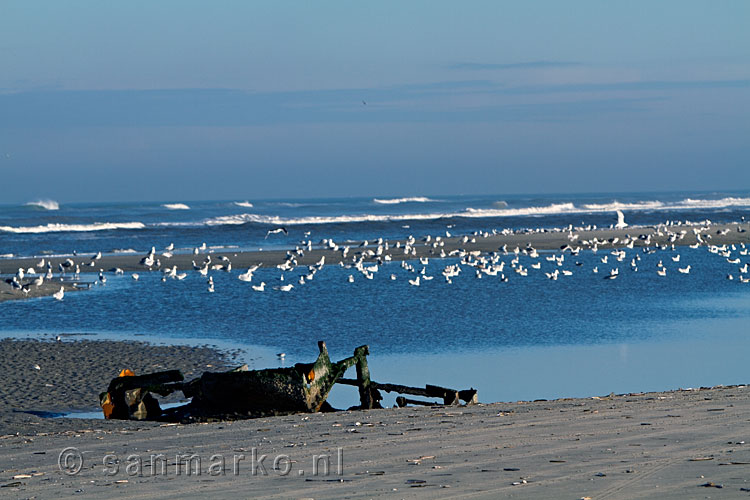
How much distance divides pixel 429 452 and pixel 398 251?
113 feet

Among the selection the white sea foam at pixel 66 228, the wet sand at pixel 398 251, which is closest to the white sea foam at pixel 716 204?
the wet sand at pixel 398 251

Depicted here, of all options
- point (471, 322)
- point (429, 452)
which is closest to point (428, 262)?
point (471, 322)

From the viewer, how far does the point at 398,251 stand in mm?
41250

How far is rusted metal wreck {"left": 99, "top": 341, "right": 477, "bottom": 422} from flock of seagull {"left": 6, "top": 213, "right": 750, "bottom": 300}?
50.1 feet

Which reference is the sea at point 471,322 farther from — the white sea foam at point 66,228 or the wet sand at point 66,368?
the white sea foam at point 66,228

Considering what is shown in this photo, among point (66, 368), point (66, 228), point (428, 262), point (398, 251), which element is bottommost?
point (66, 368)

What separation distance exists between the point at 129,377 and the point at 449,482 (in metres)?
5.83

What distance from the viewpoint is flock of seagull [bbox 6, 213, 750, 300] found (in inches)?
1145

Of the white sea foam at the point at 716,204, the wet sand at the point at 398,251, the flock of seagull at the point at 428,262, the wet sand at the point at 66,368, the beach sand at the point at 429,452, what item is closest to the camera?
the beach sand at the point at 429,452

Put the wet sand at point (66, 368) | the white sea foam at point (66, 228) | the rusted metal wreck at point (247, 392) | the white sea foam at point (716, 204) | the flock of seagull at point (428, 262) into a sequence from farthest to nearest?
the white sea foam at point (716, 204)
the white sea foam at point (66, 228)
the flock of seagull at point (428, 262)
the wet sand at point (66, 368)
the rusted metal wreck at point (247, 392)

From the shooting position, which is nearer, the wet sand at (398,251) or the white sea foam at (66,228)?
the wet sand at (398,251)

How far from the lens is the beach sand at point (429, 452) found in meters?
5.69

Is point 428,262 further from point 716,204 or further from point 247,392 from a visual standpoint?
point 716,204

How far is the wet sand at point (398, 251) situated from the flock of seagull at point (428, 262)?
0.15 meters
